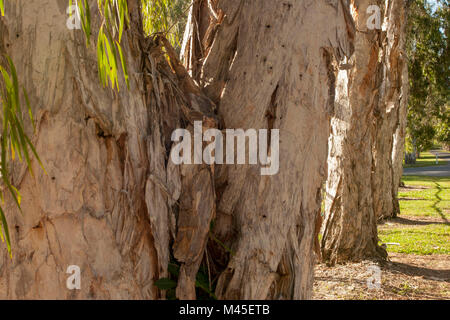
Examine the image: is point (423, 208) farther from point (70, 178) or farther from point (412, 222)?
point (70, 178)

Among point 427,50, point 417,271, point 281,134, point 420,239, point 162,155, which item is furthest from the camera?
point 427,50

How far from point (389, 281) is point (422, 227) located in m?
4.26

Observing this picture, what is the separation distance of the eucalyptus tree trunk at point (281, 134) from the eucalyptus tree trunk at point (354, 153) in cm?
350

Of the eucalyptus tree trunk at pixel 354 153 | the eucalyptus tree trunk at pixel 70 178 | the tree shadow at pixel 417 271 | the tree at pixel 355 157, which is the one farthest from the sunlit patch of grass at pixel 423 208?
the eucalyptus tree trunk at pixel 70 178

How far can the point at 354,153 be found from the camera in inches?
240

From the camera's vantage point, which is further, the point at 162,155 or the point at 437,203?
the point at 437,203

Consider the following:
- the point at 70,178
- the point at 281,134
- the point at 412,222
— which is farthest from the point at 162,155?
the point at 412,222

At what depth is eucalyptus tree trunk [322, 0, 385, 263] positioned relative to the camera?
600 cm

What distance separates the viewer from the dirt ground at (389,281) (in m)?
5.20

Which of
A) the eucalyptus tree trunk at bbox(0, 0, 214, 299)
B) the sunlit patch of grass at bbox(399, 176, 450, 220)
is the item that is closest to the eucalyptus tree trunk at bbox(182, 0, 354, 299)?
the eucalyptus tree trunk at bbox(0, 0, 214, 299)

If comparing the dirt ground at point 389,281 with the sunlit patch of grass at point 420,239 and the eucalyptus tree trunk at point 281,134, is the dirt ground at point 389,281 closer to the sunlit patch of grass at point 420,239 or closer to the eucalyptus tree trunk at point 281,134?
the sunlit patch of grass at point 420,239

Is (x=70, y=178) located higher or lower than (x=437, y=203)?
higher

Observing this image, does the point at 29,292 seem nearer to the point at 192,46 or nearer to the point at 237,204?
the point at 237,204

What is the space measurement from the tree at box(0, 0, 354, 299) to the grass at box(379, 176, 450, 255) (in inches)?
225
